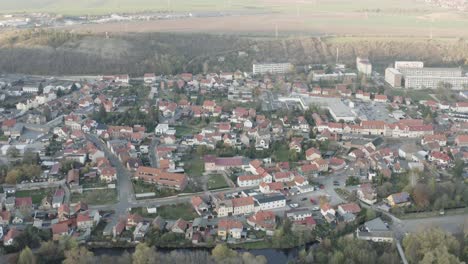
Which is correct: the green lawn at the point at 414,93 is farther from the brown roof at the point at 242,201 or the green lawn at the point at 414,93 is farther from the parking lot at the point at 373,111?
the brown roof at the point at 242,201

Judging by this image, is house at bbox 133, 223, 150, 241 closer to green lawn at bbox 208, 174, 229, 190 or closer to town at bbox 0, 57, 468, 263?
town at bbox 0, 57, 468, 263

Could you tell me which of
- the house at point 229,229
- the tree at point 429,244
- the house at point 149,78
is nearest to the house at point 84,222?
the house at point 229,229

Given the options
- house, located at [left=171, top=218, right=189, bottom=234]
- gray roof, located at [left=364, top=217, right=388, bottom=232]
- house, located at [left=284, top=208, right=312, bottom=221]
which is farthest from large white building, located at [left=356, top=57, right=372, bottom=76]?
house, located at [left=171, top=218, right=189, bottom=234]

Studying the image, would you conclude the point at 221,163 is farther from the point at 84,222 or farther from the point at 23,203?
the point at 23,203

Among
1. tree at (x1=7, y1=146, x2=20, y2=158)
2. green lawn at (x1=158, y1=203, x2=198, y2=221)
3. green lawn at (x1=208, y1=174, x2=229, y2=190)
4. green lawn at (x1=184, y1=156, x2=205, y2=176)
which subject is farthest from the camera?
tree at (x1=7, y1=146, x2=20, y2=158)

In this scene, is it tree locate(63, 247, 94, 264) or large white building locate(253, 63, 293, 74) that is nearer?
tree locate(63, 247, 94, 264)

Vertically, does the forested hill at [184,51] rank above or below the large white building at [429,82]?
above
